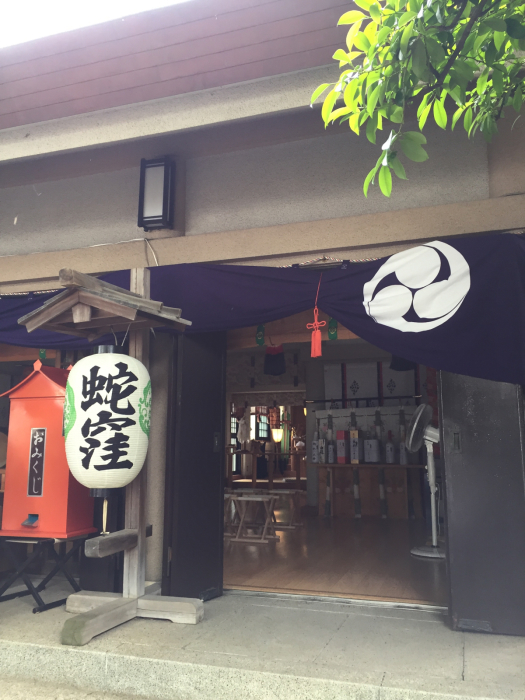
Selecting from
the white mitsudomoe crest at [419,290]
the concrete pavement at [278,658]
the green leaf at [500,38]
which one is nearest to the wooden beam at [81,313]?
the white mitsudomoe crest at [419,290]

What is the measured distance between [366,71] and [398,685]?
266 centimetres

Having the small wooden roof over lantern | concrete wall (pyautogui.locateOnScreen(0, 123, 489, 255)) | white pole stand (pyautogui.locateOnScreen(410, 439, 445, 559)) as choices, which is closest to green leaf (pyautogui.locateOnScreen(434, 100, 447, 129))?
concrete wall (pyautogui.locateOnScreen(0, 123, 489, 255))

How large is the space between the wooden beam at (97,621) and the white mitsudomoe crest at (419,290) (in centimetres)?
235

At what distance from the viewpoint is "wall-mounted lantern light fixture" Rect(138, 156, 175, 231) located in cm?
443

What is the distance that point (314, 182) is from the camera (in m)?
4.31

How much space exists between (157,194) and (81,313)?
1.41 meters

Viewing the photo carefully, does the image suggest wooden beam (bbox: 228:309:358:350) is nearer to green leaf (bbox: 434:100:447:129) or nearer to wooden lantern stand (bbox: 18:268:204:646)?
wooden lantern stand (bbox: 18:268:204:646)

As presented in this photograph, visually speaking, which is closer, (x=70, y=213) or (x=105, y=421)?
(x=105, y=421)

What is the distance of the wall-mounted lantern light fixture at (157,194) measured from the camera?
443 centimetres

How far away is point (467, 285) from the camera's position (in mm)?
3361

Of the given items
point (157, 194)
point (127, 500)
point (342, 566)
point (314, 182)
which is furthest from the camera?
point (342, 566)

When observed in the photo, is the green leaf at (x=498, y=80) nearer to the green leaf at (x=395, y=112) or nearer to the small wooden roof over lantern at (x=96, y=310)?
the green leaf at (x=395, y=112)

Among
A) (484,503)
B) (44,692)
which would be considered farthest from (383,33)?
(44,692)

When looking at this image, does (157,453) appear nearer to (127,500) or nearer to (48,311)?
(127,500)
